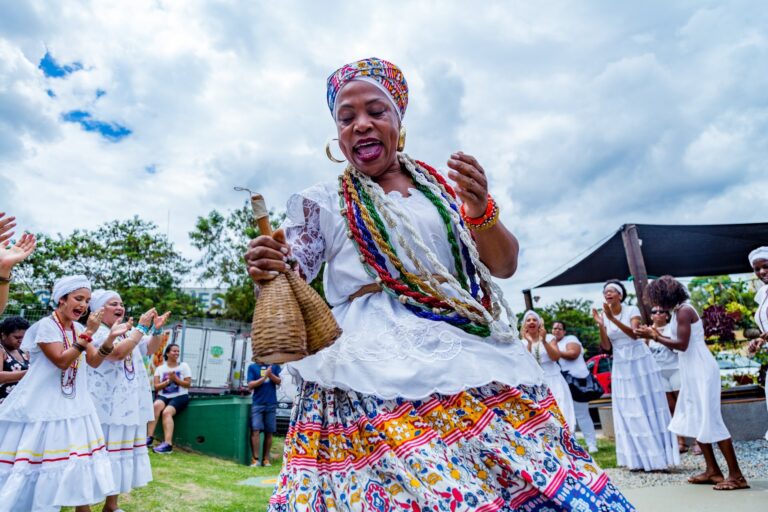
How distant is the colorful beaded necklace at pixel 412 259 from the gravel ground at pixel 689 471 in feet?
14.9

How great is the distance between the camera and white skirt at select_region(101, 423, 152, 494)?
5145 millimetres

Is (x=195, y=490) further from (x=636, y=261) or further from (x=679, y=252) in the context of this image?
(x=679, y=252)

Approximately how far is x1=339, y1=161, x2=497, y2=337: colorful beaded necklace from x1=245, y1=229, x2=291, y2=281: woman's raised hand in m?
0.34

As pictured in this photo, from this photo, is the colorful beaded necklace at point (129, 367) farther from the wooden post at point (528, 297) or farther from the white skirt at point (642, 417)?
the wooden post at point (528, 297)

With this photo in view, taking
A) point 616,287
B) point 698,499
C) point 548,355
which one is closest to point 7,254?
point 698,499

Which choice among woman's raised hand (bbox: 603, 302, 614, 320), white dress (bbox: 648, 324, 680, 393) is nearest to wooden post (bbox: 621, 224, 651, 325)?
white dress (bbox: 648, 324, 680, 393)

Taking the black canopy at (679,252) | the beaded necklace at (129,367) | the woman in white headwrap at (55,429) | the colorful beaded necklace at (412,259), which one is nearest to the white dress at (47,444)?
the woman in white headwrap at (55,429)

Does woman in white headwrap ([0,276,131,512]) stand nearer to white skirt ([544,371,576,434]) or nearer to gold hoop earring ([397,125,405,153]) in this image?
gold hoop earring ([397,125,405,153])

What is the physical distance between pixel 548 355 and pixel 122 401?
5387 millimetres

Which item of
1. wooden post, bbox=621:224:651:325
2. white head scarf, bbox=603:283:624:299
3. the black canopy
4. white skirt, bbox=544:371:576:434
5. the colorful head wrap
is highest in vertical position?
the black canopy

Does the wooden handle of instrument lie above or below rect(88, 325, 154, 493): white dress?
above

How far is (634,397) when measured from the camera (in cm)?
640

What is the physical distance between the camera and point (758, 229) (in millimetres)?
9617

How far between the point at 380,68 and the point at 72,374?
3.95 m
